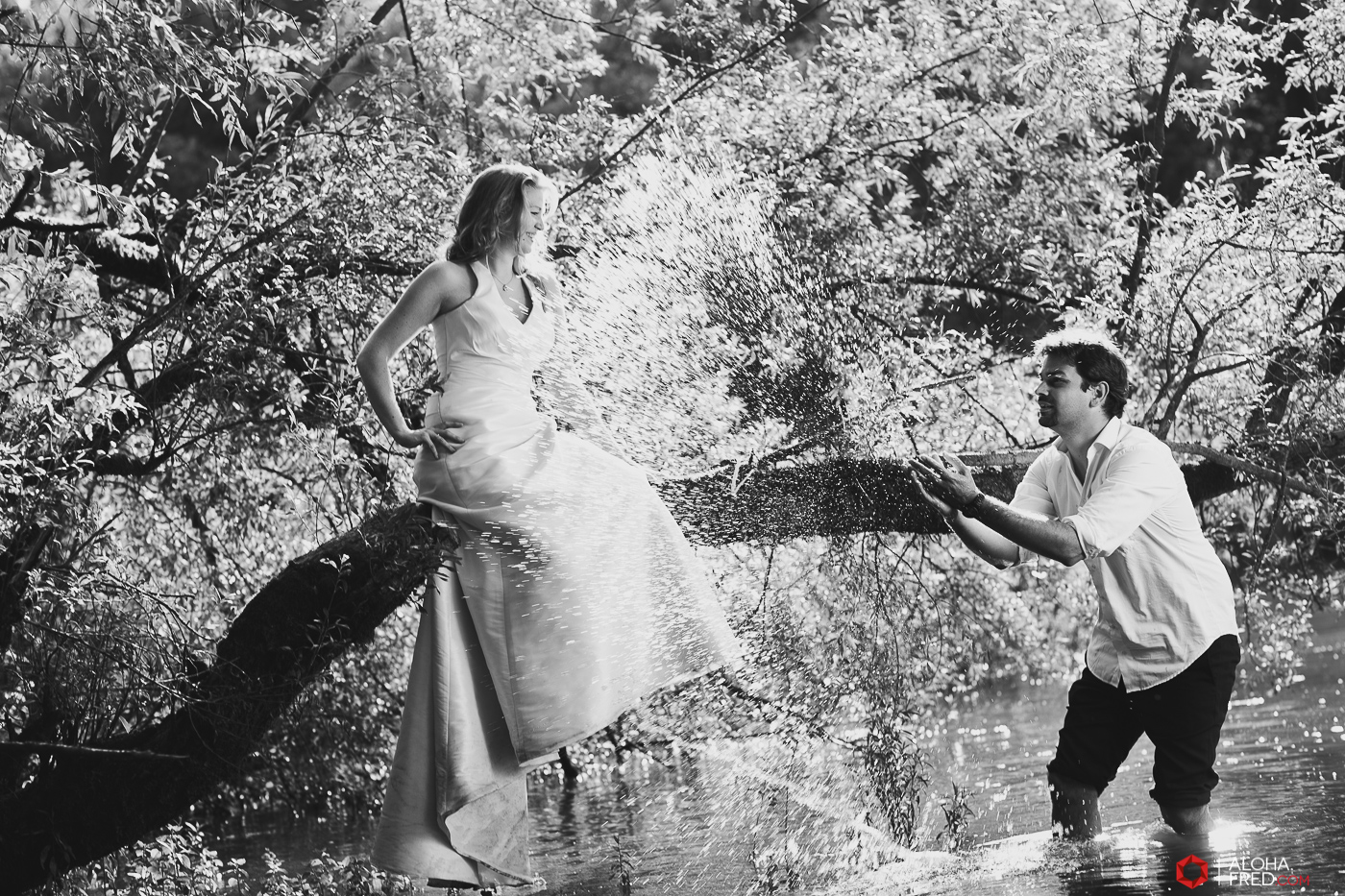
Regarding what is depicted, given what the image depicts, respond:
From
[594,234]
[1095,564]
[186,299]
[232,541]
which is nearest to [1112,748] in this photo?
[1095,564]

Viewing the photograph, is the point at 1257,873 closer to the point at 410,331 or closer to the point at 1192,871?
the point at 1192,871

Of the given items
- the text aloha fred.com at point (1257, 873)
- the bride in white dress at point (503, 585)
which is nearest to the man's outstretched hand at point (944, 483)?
the bride in white dress at point (503, 585)

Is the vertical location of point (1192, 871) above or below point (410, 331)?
below

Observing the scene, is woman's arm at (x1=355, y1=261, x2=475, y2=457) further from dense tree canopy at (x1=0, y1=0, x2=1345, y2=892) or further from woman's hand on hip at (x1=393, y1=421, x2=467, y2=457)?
dense tree canopy at (x1=0, y1=0, x2=1345, y2=892)

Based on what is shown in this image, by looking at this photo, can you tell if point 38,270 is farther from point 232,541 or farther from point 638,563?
point 638,563

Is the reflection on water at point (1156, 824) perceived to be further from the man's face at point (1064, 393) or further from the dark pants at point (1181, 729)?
the man's face at point (1064, 393)

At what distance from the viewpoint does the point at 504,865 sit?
5.23 metres

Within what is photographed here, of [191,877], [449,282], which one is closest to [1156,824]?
[449,282]

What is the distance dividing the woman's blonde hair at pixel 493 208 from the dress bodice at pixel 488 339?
75mm

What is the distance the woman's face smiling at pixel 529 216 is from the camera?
5137mm

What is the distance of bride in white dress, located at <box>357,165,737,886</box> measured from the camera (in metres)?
5.04

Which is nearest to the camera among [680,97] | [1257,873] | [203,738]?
[1257,873]

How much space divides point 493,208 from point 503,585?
1297 millimetres

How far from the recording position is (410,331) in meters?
5.13
